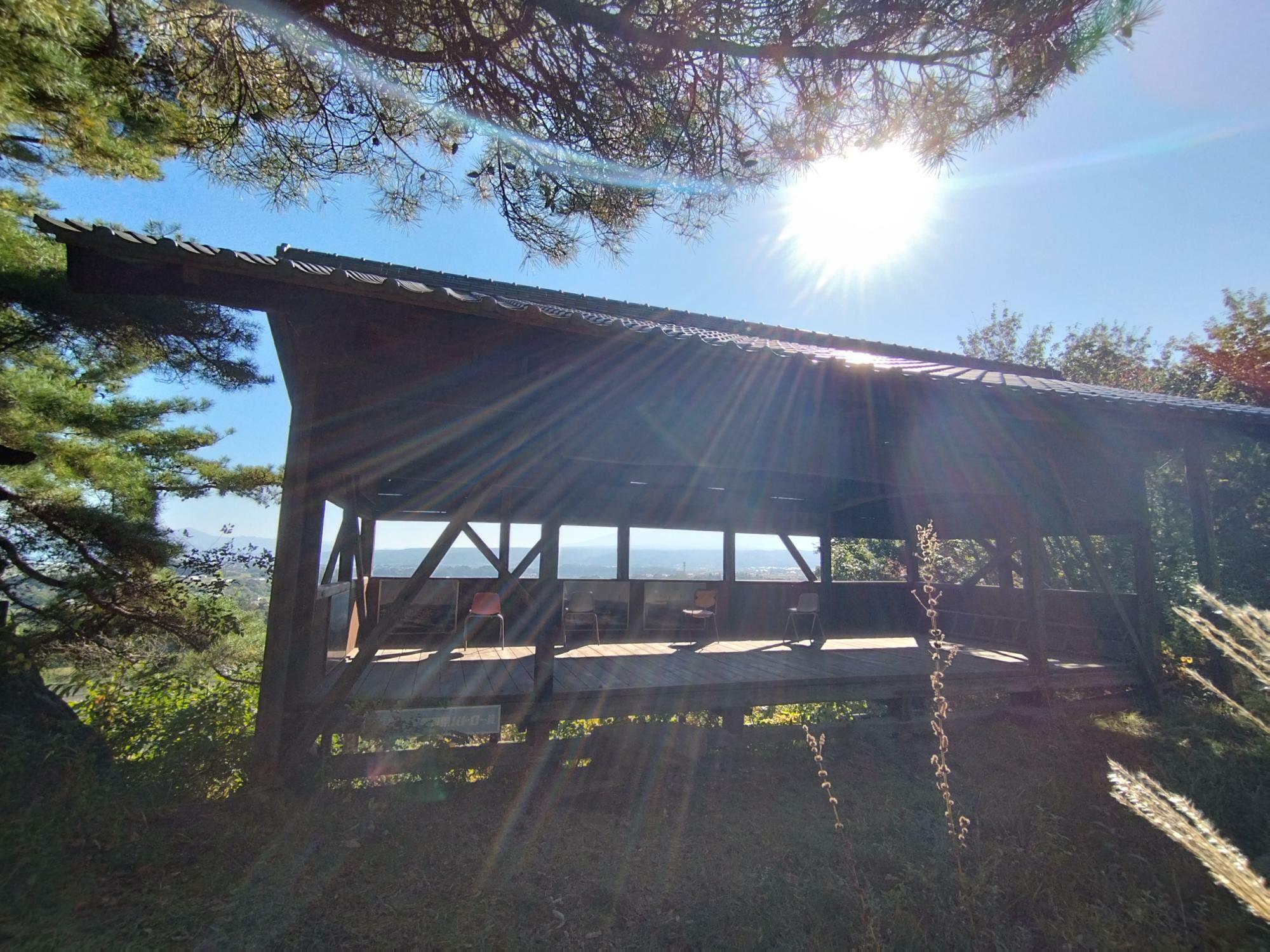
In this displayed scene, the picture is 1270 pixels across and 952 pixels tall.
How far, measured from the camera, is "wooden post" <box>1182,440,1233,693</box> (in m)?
5.11

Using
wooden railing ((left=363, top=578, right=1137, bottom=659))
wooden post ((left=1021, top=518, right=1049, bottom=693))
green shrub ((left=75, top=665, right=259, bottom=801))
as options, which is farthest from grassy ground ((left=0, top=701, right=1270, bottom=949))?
wooden railing ((left=363, top=578, right=1137, bottom=659))

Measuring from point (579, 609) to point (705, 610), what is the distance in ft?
5.69

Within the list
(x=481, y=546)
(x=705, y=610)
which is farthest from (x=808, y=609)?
(x=481, y=546)

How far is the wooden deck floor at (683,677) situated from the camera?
3764 mm

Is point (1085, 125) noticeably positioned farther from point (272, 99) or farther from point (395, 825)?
point (395, 825)

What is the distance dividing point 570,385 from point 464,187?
160 cm

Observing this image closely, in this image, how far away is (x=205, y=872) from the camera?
2.59 metres

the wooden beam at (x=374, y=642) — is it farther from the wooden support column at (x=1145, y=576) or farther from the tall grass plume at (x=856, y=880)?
the wooden support column at (x=1145, y=576)

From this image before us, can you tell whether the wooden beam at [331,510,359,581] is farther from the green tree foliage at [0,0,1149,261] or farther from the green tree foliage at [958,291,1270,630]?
the green tree foliage at [958,291,1270,630]

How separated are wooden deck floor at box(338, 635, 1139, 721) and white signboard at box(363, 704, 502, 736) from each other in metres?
0.06

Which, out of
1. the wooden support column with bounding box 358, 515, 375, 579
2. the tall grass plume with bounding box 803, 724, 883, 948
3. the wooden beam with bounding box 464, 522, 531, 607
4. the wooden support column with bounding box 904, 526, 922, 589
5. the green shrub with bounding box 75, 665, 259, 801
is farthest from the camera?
the wooden support column with bounding box 904, 526, 922, 589

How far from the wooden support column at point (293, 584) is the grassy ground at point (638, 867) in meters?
0.39

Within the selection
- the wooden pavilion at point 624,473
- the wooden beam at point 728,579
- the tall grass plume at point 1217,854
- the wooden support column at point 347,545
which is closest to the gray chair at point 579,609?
the wooden pavilion at point 624,473

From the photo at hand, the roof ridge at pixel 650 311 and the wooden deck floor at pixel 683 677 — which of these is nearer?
the wooden deck floor at pixel 683 677
